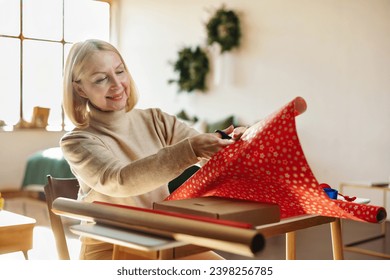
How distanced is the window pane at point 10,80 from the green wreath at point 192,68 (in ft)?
7.11

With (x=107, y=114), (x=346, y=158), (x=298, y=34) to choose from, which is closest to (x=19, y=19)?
(x=298, y=34)

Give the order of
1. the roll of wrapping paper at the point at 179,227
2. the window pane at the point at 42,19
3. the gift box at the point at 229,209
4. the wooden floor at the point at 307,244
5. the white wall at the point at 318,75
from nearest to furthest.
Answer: the roll of wrapping paper at the point at 179,227 → the gift box at the point at 229,209 → the wooden floor at the point at 307,244 → the white wall at the point at 318,75 → the window pane at the point at 42,19

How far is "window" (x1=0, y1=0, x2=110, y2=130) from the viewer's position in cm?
702

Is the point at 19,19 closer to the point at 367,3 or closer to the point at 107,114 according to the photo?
the point at 367,3

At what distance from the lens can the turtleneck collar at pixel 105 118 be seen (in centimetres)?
137

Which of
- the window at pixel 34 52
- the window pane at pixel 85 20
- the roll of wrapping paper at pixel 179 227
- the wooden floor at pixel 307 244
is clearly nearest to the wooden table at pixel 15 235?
the wooden floor at pixel 307 244

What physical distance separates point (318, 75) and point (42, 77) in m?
3.84

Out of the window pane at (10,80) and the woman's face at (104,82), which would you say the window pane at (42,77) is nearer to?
the window pane at (10,80)

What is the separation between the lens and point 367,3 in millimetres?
5070

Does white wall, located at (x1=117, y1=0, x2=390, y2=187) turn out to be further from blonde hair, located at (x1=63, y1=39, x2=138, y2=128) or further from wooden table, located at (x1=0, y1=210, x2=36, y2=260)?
blonde hair, located at (x1=63, y1=39, x2=138, y2=128)

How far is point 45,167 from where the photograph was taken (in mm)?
5410

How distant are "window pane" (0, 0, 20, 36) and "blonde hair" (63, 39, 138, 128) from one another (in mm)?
6247
